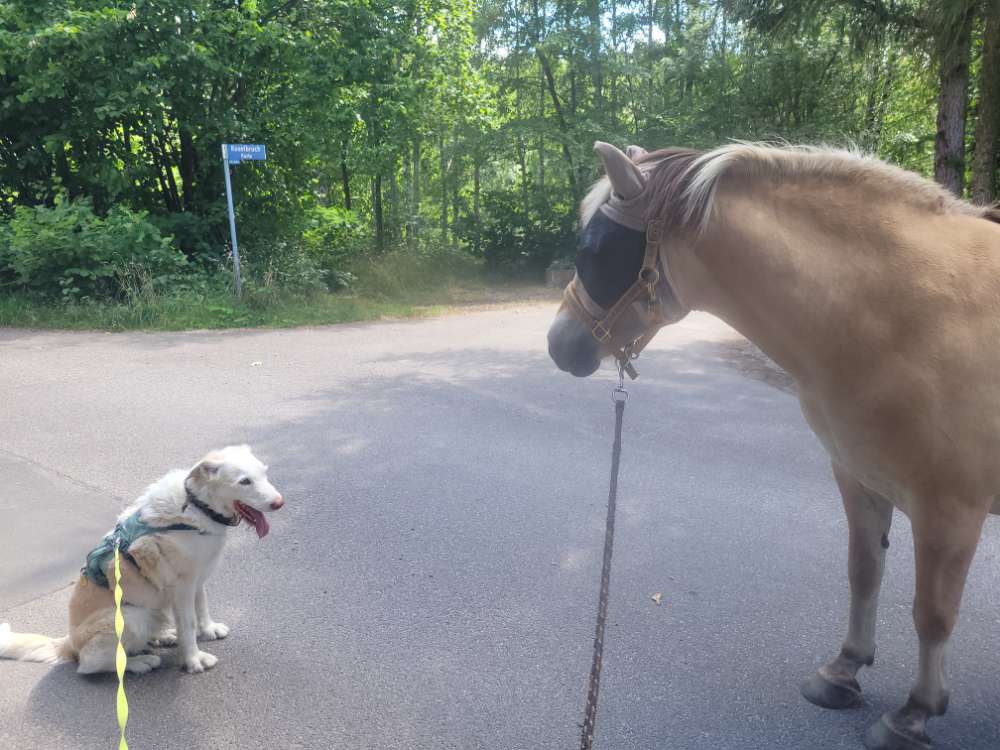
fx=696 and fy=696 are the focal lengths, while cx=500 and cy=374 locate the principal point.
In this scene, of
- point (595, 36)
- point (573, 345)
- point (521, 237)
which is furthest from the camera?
point (521, 237)

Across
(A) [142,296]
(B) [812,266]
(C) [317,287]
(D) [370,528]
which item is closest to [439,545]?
(D) [370,528]

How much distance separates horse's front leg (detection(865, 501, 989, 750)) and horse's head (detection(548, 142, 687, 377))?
104 cm

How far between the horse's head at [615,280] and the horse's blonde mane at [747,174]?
0.16ft

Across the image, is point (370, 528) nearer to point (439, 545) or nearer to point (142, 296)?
point (439, 545)

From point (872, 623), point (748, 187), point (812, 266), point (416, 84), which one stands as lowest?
point (872, 623)

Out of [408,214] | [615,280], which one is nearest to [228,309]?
[408,214]

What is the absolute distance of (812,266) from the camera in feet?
7.31

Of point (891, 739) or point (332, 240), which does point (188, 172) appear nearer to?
point (332, 240)

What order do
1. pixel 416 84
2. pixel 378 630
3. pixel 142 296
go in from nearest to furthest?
pixel 378 630, pixel 142 296, pixel 416 84

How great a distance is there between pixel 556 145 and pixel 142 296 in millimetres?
13464

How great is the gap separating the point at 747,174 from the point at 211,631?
9.38ft

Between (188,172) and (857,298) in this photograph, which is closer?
(857,298)

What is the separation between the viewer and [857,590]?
2.75 m

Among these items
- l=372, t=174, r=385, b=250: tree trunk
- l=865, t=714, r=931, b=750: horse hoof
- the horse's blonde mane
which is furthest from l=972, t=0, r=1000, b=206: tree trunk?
l=372, t=174, r=385, b=250: tree trunk
